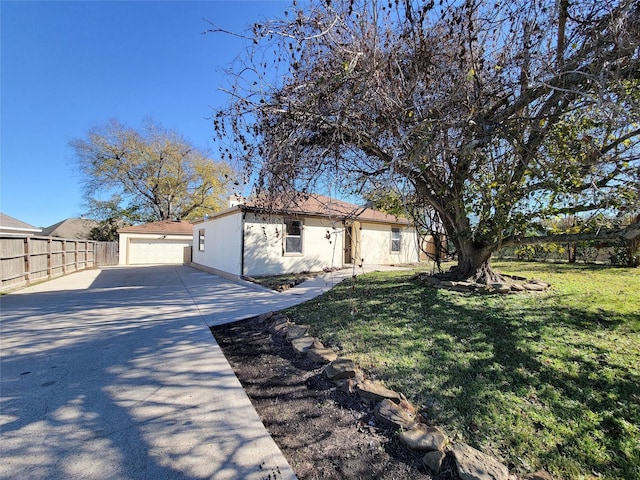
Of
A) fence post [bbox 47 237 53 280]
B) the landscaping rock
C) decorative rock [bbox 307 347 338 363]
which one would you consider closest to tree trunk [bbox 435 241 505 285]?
the landscaping rock

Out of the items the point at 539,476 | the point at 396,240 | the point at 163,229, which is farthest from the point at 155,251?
the point at 539,476

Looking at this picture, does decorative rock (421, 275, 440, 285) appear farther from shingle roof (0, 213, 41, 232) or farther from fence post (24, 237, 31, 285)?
shingle roof (0, 213, 41, 232)

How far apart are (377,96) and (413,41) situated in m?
0.84

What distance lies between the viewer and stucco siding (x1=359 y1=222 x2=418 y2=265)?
14.5 meters

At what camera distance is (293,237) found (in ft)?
39.2

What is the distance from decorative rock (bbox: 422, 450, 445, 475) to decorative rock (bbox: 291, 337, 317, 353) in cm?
209

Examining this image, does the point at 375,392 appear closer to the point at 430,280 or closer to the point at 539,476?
the point at 539,476

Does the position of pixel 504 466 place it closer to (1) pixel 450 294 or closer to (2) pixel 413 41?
(1) pixel 450 294

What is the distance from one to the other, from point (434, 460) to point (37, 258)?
569 inches

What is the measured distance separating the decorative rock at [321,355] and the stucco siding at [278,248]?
635 cm

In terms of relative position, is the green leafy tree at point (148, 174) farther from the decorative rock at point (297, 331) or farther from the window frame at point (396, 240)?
the decorative rock at point (297, 331)

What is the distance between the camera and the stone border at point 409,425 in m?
1.88

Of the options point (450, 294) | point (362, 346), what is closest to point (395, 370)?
point (362, 346)

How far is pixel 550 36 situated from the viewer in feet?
12.2
